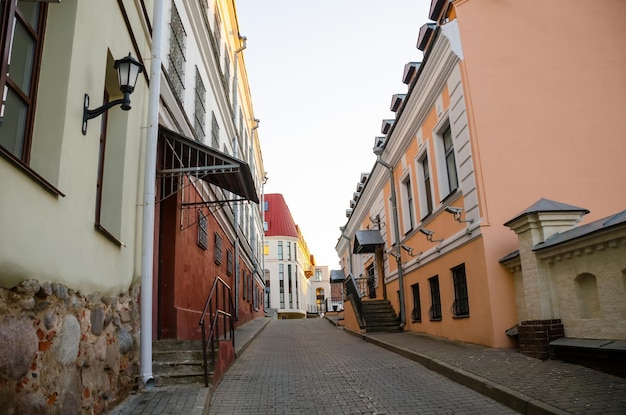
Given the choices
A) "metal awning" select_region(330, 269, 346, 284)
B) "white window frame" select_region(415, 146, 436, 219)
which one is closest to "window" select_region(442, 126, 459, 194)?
"white window frame" select_region(415, 146, 436, 219)

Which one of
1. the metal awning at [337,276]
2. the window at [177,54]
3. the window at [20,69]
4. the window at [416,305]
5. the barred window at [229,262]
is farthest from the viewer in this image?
the metal awning at [337,276]

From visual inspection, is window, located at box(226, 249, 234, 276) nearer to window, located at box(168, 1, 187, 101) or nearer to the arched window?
window, located at box(168, 1, 187, 101)

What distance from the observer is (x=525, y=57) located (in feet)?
33.6

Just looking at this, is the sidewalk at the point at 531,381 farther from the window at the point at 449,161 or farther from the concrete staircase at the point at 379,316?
the concrete staircase at the point at 379,316

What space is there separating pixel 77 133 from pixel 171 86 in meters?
3.82

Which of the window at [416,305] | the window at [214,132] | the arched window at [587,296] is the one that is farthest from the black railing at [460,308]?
the window at [214,132]

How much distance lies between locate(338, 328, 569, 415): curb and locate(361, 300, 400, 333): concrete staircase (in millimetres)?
6315

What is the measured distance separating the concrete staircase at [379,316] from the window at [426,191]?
404 centimetres

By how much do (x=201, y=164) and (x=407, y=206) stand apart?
842cm

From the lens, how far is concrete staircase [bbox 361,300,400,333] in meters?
15.2

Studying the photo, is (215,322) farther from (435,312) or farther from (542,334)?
(435,312)

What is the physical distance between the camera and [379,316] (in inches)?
628

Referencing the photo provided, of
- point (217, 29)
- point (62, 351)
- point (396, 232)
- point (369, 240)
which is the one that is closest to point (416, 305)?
point (396, 232)

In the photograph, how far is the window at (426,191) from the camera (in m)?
13.1
